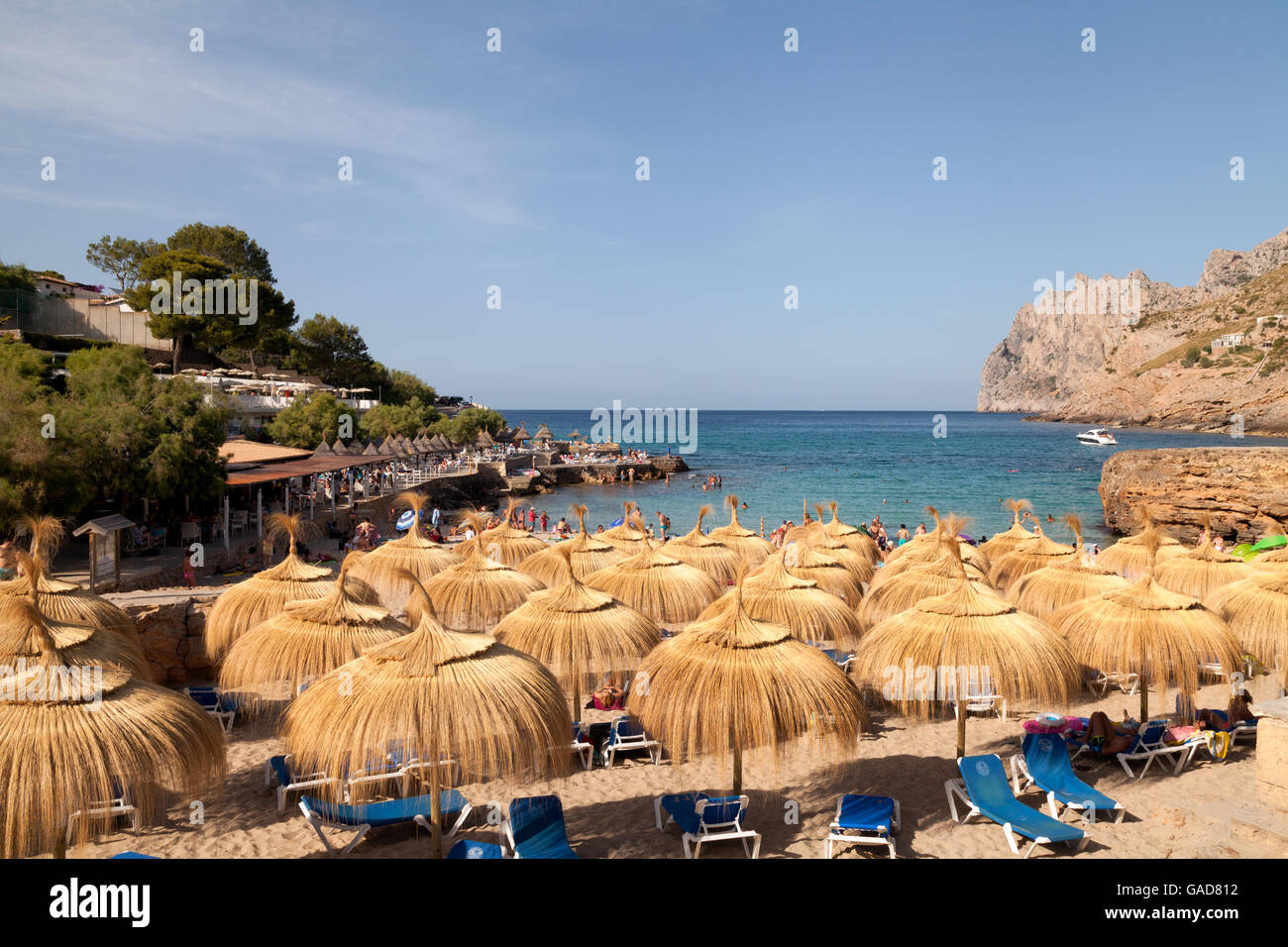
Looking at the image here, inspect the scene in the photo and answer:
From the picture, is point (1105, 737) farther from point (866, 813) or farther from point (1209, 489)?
point (1209, 489)

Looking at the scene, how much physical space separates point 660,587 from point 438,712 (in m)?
5.69

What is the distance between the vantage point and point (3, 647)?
5.93m

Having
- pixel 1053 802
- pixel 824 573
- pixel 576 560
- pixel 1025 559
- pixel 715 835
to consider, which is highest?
pixel 576 560

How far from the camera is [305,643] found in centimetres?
763

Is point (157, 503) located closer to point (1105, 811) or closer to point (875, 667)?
point (875, 667)

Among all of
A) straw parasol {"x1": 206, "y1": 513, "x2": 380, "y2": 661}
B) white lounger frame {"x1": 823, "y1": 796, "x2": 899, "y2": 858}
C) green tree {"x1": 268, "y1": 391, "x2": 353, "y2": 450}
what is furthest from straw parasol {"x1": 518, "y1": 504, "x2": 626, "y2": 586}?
→ green tree {"x1": 268, "y1": 391, "x2": 353, "y2": 450}

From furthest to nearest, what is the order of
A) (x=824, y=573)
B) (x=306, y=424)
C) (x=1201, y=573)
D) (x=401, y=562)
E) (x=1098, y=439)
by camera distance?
1. (x=1098, y=439)
2. (x=306, y=424)
3. (x=824, y=573)
4. (x=401, y=562)
5. (x=1201, y=573)

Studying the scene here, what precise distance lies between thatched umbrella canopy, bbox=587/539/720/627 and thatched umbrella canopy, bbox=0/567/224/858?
594 cm

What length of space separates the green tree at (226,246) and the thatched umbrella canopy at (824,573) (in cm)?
4853

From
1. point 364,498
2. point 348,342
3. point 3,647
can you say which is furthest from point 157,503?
point 348,342

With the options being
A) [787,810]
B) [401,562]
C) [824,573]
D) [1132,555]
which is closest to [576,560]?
[401,562]

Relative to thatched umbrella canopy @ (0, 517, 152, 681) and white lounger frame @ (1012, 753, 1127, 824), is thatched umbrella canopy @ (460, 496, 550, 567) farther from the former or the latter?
white lounger frame @ (1012, 753, 1127, 824)

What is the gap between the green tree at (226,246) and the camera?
51688 millimetres

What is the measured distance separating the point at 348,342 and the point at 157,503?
42.3 metres
